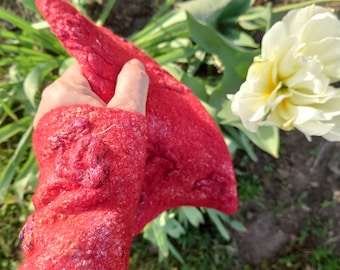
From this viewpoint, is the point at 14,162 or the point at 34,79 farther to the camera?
the point at 14,162

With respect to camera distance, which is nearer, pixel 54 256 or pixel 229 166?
pixel 54 256

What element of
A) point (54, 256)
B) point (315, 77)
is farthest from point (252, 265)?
point (54, 256)

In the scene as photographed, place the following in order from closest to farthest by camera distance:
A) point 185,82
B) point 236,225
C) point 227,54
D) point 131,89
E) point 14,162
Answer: point 131,89 → point 227,54 → point 185,82 → point 14,162 → point 236,225

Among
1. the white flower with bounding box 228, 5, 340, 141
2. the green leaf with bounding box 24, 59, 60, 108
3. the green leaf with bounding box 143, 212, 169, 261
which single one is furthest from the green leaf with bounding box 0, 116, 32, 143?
the white flower with bounding box 228, 5, 340, 141

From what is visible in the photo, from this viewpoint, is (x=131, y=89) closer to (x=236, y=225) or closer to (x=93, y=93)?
(x=93, y=93)

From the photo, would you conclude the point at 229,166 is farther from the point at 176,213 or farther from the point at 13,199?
the point at 13,199

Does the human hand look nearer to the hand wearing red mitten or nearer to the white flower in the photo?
the hand wearing red mitten

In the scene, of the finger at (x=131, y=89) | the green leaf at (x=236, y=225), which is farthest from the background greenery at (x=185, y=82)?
the finger at (x=131, y=89)

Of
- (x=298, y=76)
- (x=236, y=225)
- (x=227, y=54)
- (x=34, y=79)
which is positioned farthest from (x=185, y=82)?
(x=236, y=225)
